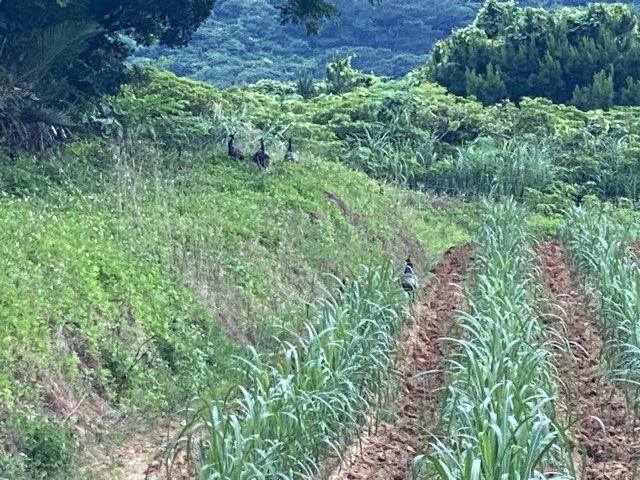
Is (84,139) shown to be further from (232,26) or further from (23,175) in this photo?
(232,26)

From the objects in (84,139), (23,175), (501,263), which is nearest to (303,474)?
(501,263)

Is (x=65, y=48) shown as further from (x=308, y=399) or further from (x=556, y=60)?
(x=556, y=60)

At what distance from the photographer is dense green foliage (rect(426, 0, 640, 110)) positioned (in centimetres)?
2402

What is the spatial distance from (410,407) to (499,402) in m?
1.83

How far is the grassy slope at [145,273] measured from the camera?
6.05 m

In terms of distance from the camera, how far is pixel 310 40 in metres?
42.7

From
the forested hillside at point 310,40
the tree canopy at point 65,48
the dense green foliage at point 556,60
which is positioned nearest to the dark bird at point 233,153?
the tree canopy at point 65,48

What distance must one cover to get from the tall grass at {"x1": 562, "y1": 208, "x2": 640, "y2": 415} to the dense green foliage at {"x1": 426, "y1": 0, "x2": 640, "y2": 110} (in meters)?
13.3

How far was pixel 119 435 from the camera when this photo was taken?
612 cm

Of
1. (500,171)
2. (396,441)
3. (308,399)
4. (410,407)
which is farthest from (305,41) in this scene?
(308,399)

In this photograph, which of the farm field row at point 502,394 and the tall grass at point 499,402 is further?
the farm field row at point 502,394

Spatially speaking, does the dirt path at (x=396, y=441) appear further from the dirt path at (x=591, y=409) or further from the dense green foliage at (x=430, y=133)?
the dense green foliage at (x=430, y=133)

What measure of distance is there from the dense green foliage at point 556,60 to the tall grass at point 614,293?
13336 mm

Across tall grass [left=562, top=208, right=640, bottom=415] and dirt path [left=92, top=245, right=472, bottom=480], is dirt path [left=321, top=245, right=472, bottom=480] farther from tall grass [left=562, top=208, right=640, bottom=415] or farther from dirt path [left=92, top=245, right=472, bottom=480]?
tall grass [left=562, top=208, right=640, bottom=415]
